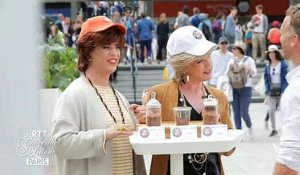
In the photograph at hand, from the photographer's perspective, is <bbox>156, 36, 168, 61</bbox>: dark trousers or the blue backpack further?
<bbox>156, 36, 168, 61</bbox>: dark trousers

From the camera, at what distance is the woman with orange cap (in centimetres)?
293

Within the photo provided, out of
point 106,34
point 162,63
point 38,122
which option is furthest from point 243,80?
point 162,63

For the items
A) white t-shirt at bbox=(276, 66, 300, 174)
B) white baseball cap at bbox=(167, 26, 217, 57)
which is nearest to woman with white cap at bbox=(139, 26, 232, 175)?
white baseball cap at bbox=(167, 26, 217, 57)

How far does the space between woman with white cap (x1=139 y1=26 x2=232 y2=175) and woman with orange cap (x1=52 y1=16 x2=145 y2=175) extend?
23 centimetres

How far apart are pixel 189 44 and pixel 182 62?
0.11 meters

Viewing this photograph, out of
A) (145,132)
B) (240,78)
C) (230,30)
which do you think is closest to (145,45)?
(230,30)

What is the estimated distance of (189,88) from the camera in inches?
138

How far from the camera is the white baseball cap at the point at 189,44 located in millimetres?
3361

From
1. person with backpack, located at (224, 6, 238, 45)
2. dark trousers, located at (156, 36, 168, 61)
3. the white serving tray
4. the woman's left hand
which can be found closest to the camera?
the white serving tray

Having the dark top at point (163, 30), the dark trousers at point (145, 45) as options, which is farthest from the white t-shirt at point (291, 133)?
the dark top at point (163, 30)

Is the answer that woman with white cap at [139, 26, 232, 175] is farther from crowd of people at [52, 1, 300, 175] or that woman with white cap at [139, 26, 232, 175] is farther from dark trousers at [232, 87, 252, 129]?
dark trousers at [232, 87, 252, 129]

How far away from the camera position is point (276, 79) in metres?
11.9

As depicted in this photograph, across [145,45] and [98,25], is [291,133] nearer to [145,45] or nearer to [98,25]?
[98,25]

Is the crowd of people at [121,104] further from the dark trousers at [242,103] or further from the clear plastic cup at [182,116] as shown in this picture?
the dark trousers at [242,103]
